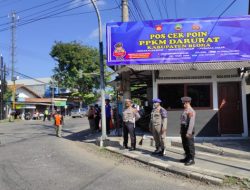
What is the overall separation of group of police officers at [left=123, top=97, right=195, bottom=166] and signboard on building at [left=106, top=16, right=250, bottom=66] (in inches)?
121

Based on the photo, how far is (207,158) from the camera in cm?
1116

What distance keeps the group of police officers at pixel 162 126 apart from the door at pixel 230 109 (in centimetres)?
372

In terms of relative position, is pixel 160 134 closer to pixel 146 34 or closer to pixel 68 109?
pixel 146 34

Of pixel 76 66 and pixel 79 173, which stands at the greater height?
pixel 76 66

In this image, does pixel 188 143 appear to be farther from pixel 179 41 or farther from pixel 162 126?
pixel 179 41

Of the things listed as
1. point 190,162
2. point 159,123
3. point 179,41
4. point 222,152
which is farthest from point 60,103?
point 190,162

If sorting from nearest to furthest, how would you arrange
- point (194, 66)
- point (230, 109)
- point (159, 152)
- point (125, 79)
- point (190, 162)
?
point (190, 162) < point (159, 152) < point (194, 66) < point (230, 109) < point (125, 79)

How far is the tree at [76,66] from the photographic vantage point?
61344 mm

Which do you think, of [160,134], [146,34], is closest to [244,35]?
[146,34]

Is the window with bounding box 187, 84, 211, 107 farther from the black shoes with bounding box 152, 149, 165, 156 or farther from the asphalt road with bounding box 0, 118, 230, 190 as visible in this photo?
the asphalt road with bounding box 0, 118, 230, 190

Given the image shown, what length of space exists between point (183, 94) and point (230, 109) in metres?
1.84

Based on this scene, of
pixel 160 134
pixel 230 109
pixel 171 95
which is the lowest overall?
A: pixel 160 134

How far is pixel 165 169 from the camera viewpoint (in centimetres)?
990

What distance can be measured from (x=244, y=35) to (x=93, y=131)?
31.9 ft
